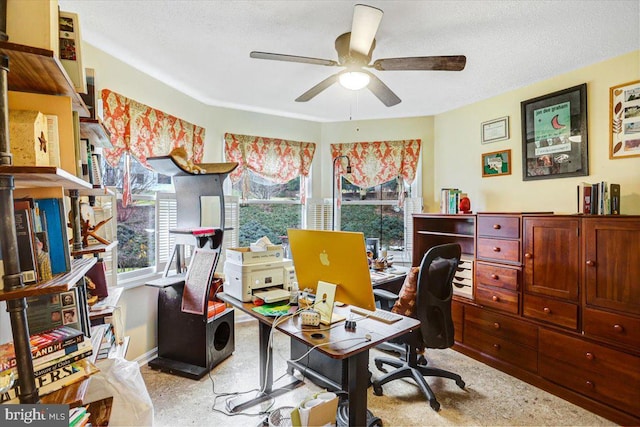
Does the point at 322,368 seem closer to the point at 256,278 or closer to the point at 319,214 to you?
the point at 256,278

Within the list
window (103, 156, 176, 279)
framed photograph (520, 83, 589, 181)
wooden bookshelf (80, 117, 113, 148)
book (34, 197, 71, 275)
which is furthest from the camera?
window (103, 156, 176, 279)

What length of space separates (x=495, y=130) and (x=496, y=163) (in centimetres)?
35

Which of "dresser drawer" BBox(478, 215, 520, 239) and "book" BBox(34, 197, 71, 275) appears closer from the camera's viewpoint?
"book" BBox(34, 197, 71, 275)

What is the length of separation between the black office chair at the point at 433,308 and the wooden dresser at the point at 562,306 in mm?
715

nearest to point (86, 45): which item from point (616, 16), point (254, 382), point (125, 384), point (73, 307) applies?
point (73, 307)

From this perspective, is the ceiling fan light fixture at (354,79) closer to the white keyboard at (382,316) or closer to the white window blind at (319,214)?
the white keyboard at (382,316)

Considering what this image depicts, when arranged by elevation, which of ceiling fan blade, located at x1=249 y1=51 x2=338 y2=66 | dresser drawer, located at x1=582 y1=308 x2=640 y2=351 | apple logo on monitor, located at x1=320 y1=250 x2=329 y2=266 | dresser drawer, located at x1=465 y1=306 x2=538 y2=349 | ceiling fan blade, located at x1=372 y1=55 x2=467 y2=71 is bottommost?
dresser drawer, located at x1=465 y1=306 x2=538 y2=349

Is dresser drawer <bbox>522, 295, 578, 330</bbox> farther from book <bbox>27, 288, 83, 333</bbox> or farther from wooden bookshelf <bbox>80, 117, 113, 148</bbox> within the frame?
wooden bookshelf <bbox>80, 117, 113, 148</bbox>

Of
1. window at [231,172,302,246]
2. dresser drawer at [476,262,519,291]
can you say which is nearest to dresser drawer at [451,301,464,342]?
dresser drawer at [476,262,519,291]

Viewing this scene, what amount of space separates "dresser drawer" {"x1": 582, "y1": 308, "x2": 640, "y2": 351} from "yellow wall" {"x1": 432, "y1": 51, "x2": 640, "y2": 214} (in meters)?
0.84

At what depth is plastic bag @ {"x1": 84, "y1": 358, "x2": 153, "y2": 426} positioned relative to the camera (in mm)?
1335

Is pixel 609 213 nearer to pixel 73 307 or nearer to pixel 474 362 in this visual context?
pixel 474 362

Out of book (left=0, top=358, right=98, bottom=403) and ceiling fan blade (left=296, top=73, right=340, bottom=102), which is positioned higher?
ceiling fan blade (left=296, top=73, right=340, bottom=102)

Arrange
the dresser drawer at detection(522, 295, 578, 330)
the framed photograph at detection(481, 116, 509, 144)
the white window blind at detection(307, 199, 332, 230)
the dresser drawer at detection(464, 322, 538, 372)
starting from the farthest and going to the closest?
the white window blind at detection(307, 199, 332, 230), the framed photograph at detection(481, 116, 509, 144), the dresser drawer at detection(464, 322, 538, 372), the dresser drawer at detection(522, 295, 578, 330)
